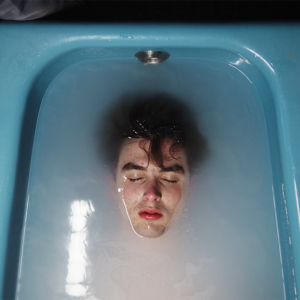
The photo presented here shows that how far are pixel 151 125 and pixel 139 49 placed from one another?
271 millimetres

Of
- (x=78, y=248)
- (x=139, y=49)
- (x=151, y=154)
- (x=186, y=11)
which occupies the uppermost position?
(x=186, y=11)

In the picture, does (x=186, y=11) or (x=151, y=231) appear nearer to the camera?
(x=151, y=231)

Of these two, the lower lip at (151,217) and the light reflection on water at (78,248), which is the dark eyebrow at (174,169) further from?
the light reflection on water at (78,248)

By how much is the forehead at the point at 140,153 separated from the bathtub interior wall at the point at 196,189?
0.35 ft

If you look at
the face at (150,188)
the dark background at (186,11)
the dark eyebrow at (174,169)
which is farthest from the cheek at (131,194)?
the dark background at (186,11)

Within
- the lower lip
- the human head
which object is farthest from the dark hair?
the lower lip

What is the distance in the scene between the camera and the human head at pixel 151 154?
1.01 meters

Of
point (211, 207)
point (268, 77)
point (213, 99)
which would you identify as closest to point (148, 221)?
point (211, 207)

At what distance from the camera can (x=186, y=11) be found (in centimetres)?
137

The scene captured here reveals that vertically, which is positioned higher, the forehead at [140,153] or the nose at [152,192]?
the forehead at [140,153]

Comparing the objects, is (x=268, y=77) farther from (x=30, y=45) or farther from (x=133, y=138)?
(x=30, y=45)

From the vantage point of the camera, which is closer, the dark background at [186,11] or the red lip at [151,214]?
the red lip at [151,214]

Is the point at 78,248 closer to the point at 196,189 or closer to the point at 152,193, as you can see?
the point at 152,193

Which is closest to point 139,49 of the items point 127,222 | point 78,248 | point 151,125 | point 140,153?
point 151,125
